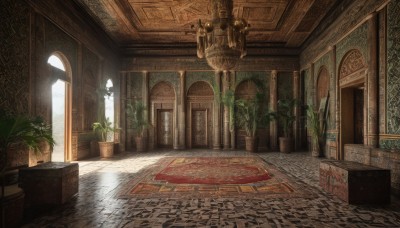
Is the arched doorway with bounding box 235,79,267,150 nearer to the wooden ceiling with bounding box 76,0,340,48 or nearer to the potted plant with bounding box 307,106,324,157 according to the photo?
the wooden ceiling with bounding box 76,0,340,48

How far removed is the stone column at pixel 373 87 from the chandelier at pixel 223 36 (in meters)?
3.06

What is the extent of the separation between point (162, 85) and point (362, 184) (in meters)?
10.3

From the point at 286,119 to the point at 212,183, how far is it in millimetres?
6953

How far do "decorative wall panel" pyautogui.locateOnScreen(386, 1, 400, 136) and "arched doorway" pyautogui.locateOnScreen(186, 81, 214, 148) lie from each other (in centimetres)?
793

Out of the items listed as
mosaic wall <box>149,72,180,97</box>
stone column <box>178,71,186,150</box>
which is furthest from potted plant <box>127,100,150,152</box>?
stone column <box>178,71,186,150</box>

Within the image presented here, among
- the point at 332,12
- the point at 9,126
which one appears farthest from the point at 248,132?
the point at 9,126

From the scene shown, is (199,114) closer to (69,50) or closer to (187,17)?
(187,17)

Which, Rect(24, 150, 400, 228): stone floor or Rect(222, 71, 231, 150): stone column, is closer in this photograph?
Rect(24, 150, 400, 228): stone floor

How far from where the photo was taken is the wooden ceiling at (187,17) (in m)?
8.05

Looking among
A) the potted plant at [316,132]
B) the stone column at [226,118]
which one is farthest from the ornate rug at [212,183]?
the stone column at [226,118]

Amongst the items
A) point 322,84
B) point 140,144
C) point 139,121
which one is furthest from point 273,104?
point 140,144

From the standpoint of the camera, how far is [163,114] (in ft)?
42.5

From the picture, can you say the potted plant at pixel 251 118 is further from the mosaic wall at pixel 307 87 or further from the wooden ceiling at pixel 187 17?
the wooden ceiling at pixel 187 17

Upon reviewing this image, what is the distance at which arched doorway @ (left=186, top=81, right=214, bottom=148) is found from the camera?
1280 centimetres
